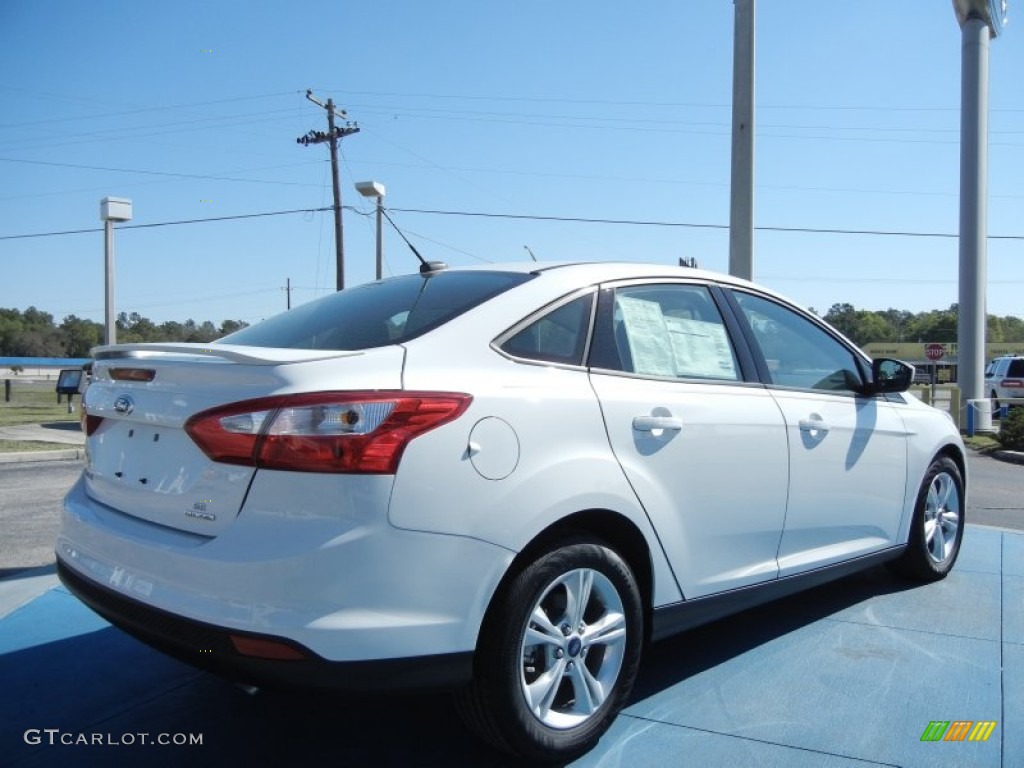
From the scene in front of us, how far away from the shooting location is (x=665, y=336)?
334 centimetres

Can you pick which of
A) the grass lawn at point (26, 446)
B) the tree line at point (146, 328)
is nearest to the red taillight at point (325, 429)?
the grass lawn at point (26, 446)

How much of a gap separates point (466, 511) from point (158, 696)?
1752mm

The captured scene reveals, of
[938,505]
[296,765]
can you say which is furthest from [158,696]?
[938,505]

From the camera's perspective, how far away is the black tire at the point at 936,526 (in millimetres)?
4645

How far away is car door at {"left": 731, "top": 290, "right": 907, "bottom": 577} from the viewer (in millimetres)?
3648

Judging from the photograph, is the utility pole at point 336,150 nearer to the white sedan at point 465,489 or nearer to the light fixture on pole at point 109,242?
the light fixture on pole at point 109,242

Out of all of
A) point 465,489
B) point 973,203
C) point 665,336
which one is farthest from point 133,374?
Result: point 973,203

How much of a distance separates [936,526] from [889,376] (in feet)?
3.28

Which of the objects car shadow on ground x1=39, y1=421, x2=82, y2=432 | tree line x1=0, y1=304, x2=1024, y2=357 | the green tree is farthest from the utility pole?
the green tree

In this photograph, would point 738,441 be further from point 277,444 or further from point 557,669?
point 277,444

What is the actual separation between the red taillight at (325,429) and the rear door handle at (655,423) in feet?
2.71

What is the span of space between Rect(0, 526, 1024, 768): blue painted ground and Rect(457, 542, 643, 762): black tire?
0.21m
